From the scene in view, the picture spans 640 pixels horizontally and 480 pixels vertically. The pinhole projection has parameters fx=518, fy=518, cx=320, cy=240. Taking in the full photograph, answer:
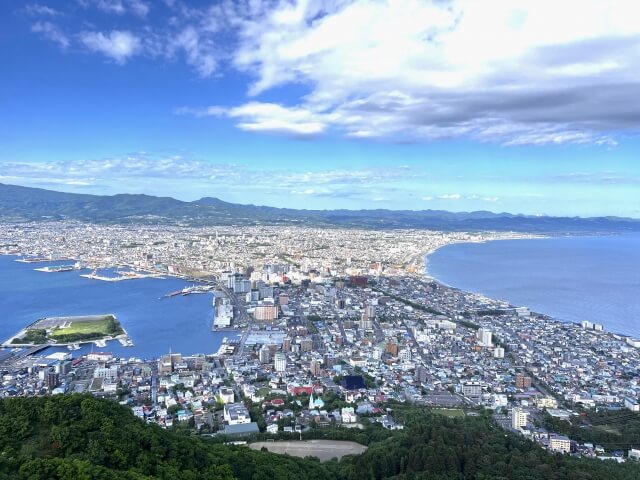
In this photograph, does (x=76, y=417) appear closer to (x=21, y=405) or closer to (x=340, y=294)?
(x=21, y=405)

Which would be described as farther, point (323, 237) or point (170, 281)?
point (323, 237)

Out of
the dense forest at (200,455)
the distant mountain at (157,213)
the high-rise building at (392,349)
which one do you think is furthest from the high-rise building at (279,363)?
the distant mountain at (157,213)

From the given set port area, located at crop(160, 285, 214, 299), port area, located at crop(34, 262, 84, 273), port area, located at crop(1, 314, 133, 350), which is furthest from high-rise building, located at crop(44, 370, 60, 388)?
port area, located at crop(34, 262, 84, 273)

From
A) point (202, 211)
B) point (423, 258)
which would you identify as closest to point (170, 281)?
point (423, 258)

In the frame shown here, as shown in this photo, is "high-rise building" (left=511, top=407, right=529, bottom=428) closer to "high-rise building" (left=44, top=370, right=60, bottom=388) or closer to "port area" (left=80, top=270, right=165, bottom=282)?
"high-rise building" (left=44, top=370, right=60, bottom=388)

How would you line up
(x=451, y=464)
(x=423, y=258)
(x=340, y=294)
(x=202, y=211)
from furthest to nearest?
(x=202, y=211) → (x=423, y=258) → (x=340, y=294) → (x=451, y=464)

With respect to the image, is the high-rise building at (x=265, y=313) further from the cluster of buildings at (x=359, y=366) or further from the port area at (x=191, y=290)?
the port area at (x=191, y=290)
